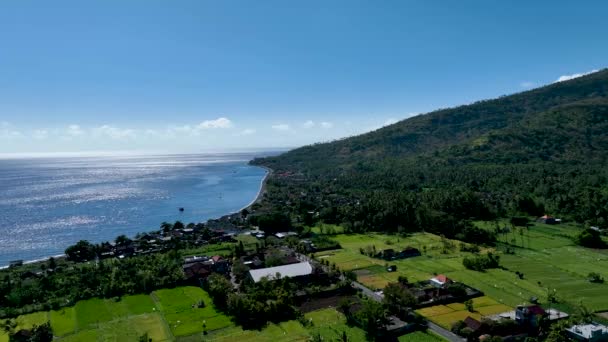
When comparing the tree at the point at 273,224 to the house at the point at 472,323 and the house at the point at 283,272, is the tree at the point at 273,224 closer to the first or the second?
the house at the point at 283,272

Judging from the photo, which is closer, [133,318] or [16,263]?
[133,318]

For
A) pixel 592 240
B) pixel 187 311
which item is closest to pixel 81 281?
pixel 187 311

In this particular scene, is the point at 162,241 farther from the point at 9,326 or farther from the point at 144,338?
the point at 144,338

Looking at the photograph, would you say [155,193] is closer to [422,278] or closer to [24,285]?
[24,285]

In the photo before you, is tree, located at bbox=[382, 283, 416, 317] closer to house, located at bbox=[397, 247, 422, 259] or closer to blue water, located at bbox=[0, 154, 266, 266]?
house, located at bbox=[397, 247, 422, 259]

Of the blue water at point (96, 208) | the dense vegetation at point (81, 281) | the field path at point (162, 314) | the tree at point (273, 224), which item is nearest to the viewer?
the field path at point (162, 314)

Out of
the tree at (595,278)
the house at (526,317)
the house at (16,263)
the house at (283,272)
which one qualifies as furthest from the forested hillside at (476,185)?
the house at (16,263)
